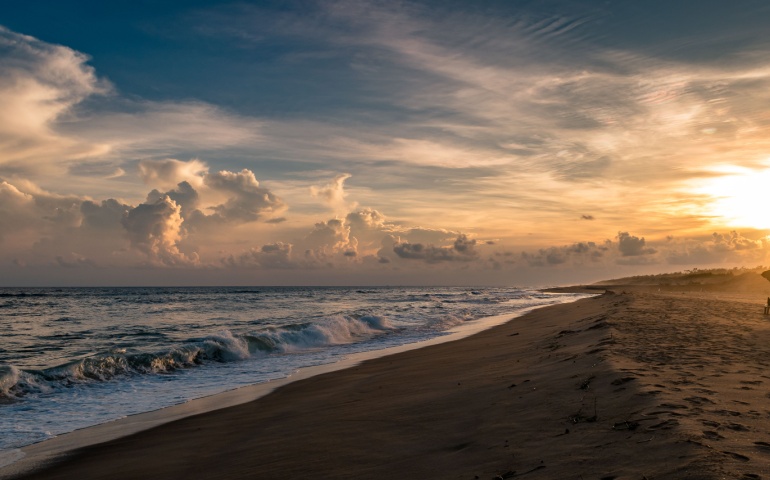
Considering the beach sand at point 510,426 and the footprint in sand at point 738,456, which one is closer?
the footprint in sand at point 738,456

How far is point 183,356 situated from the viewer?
62.5 ft

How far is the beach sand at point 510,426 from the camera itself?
517 cm

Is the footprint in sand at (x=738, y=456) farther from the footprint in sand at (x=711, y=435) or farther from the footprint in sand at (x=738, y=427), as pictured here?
the footprint in sand at (x=738, y=427)

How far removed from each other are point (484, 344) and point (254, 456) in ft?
45.1

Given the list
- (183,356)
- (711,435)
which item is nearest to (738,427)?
(711,435)

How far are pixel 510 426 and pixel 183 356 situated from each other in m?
15.4

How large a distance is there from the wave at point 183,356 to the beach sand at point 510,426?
261 inches

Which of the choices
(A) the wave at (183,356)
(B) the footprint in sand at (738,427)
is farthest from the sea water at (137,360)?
(B) the footprint in sand at (738,427)

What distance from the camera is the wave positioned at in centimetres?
1412

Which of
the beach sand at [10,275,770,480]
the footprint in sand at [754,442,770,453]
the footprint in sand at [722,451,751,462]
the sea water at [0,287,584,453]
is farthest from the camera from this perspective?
the sea water at [0,287,584,453]

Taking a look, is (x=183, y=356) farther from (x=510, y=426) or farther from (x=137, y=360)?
(x=510, y=426)

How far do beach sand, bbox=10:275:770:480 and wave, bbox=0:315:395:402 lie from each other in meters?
6.64

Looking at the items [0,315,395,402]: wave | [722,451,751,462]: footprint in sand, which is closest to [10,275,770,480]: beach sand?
[722,451,751,462]: footprint in sand

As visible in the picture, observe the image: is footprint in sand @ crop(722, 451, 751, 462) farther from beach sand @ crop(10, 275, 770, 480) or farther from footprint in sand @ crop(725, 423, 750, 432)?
footprint in sand @ crop(725, 423, 750, 432)
